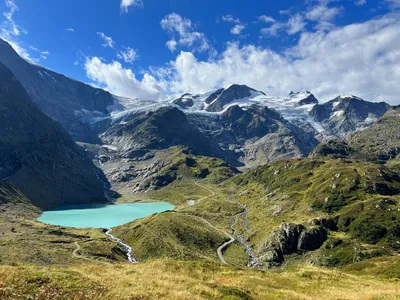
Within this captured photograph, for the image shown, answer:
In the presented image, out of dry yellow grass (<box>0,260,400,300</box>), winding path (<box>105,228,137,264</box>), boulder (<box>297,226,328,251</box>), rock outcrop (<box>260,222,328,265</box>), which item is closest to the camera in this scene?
dry yellow grass (<box>0,260,400,300</box>)

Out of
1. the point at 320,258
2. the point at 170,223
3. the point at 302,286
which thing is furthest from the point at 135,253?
the point at 302,286

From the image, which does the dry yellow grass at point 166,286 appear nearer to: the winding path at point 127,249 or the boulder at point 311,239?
the winding path at point 127,249

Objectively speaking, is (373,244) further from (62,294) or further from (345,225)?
(62,294)

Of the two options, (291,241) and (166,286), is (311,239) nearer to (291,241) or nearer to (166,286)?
(291,241)

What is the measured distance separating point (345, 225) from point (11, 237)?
176071mm

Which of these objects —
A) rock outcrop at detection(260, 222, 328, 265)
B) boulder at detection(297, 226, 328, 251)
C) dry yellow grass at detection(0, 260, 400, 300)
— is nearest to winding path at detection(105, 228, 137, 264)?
rock outcrop at detection(260, 222, 328, 265)

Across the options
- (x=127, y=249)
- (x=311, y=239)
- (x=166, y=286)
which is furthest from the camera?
(x=127, y=249)

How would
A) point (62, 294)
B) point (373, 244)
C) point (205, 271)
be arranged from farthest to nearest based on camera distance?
1. point (373, 244)
2. point (205, 271)
3. point (62, 294)

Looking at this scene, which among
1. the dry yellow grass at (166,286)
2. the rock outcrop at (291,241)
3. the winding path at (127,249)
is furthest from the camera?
the rock outcrop at (291,241)

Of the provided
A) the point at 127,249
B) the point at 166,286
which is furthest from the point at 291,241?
Answer: the point at 166,286

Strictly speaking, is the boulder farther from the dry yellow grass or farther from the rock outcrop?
the dry yellow grass

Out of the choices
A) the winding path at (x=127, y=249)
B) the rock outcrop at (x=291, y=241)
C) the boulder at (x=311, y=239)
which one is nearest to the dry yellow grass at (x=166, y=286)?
the winding path at (x=127, y=249)

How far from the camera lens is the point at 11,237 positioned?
156 metres

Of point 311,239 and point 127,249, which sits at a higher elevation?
point 311,239
